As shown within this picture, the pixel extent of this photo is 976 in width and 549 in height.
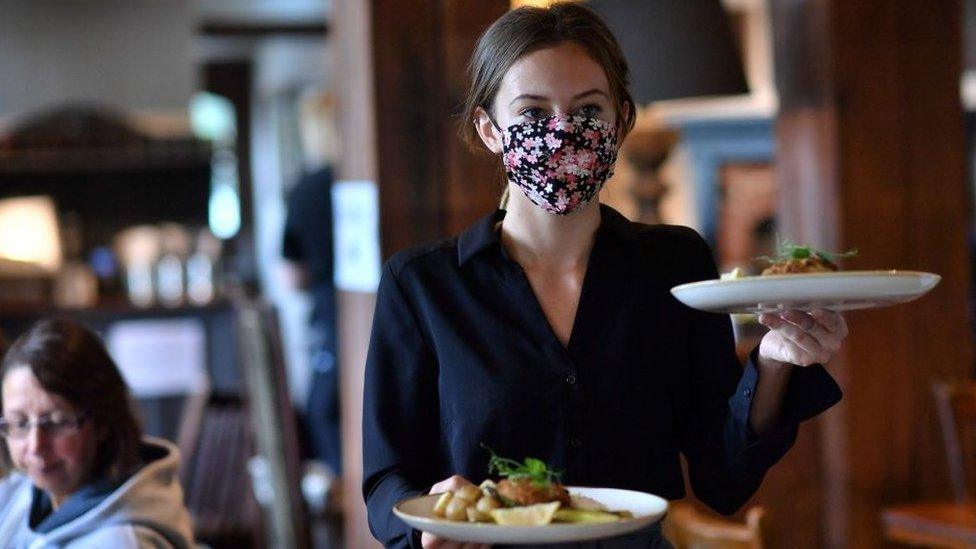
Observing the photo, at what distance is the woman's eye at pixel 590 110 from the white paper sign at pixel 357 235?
1.80 metres

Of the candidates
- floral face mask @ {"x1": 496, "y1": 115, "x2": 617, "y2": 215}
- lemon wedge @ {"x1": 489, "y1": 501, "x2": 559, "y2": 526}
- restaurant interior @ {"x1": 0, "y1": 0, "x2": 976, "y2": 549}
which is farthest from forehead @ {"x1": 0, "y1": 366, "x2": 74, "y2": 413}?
lemon wedge @ {"x1": 489, "y1": 501, "x2": 559, "y2": 526}

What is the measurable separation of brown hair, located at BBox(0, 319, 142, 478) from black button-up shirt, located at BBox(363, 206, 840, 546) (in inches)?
30.8

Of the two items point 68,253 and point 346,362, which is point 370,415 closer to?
point 346,362

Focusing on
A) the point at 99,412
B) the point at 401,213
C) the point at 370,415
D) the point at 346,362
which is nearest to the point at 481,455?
the point at 370,415

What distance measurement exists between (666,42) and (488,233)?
1548 millimetres

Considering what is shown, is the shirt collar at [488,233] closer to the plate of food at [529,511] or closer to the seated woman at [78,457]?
the plate of food at [529,511]

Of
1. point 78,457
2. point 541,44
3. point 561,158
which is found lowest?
point 78,457

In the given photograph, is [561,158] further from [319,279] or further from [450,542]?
[319,279]

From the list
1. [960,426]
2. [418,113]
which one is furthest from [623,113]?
[960,426]

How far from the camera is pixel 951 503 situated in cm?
358

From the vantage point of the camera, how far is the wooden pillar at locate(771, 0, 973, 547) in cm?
365

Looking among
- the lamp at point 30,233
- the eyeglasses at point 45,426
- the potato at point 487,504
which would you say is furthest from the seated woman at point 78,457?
the lamp at point 30,233

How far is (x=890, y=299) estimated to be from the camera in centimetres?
134

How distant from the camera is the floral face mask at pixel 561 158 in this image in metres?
1.41
